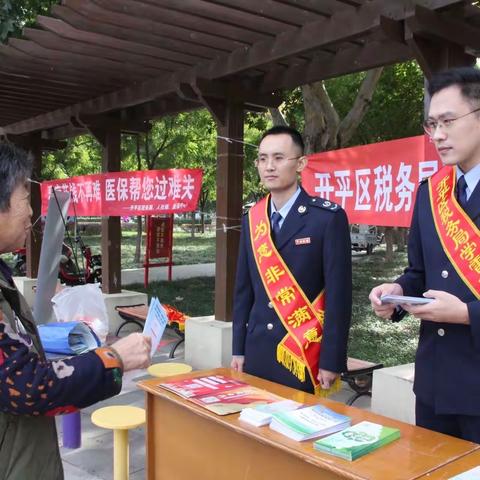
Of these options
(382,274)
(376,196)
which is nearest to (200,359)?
(376,196)

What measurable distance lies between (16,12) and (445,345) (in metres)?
5.66

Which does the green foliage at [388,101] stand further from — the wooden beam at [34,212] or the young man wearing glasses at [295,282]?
the young man wearing glasses at [295,282]

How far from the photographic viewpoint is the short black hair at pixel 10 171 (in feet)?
4.66

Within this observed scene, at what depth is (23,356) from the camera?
1316 mm

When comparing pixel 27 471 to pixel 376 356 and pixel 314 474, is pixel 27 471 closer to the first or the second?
pixel 314 474

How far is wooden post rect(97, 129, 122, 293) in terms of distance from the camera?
698cm

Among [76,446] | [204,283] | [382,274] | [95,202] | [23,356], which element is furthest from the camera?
[382,274]

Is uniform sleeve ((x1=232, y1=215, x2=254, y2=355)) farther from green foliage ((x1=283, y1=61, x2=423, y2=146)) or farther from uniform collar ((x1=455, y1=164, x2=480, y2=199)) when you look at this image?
green foliage ((x1=283, y1=61, x2=423, y2=146))

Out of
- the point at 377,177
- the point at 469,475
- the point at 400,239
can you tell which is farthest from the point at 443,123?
the point at 400,239

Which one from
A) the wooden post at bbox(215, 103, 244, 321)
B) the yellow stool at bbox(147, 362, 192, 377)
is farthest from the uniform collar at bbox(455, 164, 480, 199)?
the wooden post at bbox(215, 103, 244, 321)

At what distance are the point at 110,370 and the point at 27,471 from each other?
39 centimetres

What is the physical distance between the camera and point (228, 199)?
5199 mm

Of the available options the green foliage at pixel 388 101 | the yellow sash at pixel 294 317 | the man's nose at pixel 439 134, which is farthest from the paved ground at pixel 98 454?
the green foliage at pixel 388 101

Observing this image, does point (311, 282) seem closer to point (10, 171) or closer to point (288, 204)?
point (288, 204)
